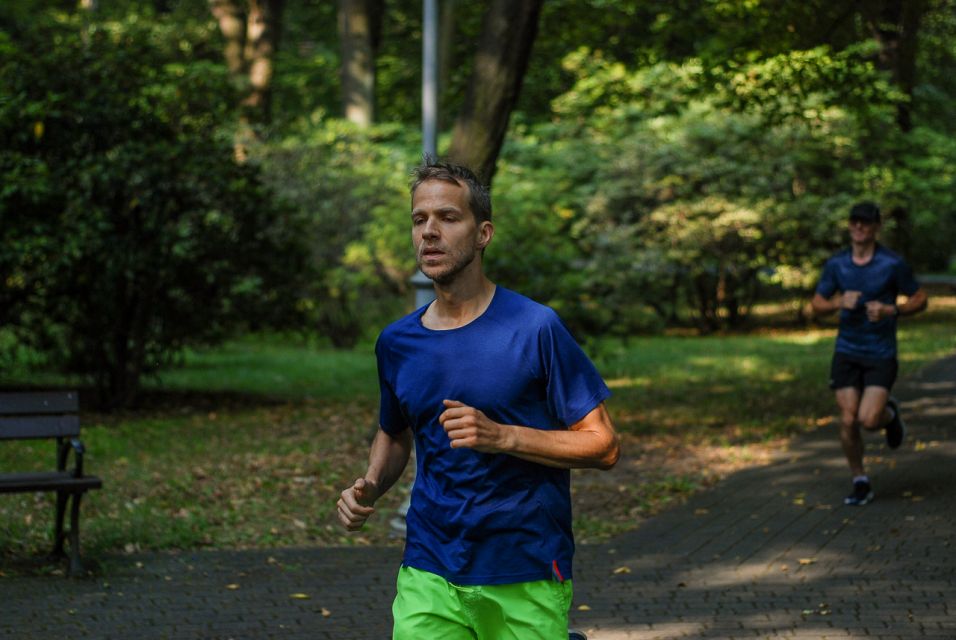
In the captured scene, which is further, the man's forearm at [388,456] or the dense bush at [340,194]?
the dense bush at [340,194]

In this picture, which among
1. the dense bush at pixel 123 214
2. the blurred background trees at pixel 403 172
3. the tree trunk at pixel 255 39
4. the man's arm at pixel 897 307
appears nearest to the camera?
A: the man's arm at pixel 897 307

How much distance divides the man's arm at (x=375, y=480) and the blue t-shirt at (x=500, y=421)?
0.20 metres

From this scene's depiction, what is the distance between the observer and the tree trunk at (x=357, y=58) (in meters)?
24.7

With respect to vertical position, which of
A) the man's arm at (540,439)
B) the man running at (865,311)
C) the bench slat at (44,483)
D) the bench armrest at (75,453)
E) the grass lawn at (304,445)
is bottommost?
the grass lawn at (304,445)

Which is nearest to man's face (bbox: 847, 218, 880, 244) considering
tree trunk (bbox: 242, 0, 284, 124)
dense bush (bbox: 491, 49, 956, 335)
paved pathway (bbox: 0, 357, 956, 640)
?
paved pathway (bbox: 0, 357, 956, 640)

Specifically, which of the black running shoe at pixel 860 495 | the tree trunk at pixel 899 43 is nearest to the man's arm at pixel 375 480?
the black running shoe at pixel 860 495

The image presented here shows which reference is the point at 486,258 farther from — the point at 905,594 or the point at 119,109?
the point at 905,594

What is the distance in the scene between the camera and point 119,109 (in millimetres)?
14148

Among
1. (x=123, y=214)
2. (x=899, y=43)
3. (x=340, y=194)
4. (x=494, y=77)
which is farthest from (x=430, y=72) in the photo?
(x=899, y=43)

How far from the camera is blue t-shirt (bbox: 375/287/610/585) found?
3.57 m

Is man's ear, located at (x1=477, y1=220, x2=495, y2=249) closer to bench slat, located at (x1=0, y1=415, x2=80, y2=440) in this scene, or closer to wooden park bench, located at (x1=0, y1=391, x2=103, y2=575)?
wooden park bench, located at (x1=0, y1=391, x2=103, y2=575)

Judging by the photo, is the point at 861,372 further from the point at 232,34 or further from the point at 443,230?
the point at 232,34

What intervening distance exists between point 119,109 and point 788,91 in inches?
275

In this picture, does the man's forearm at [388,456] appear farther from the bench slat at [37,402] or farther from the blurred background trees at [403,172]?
the blurred background trees at [403,172]
